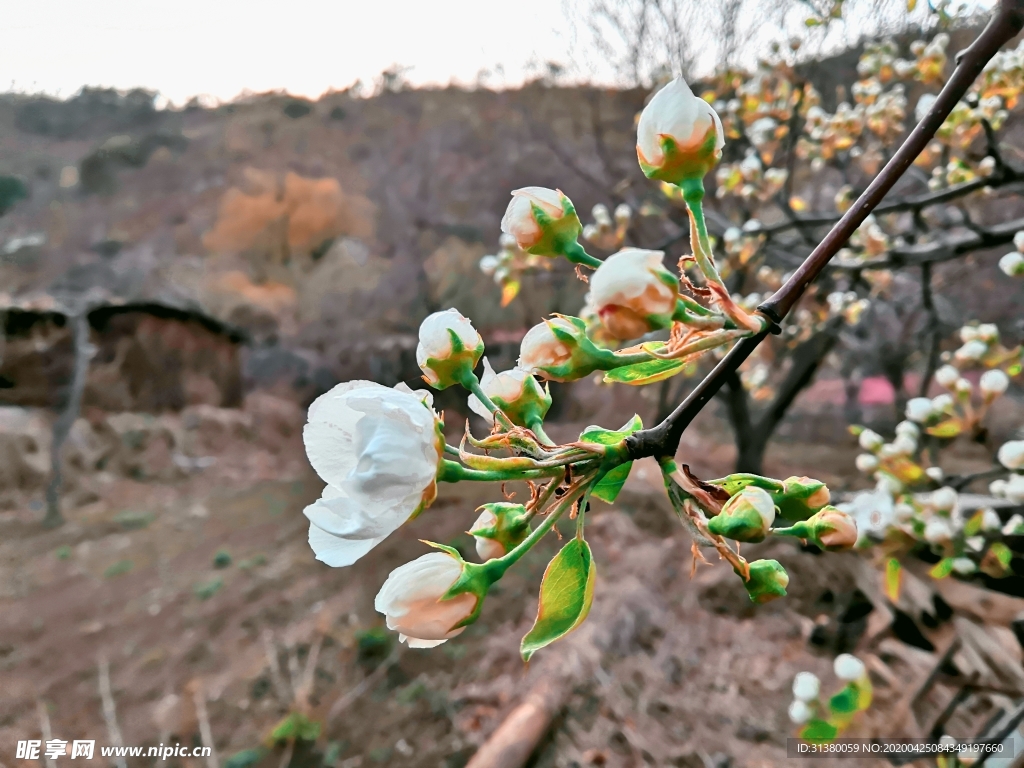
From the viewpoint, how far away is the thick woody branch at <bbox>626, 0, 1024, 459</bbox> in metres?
0.20

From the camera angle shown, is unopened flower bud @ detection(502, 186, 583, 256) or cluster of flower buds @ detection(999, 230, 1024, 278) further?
cluster of flower buds @ detection(999, 230, 1024, 278)

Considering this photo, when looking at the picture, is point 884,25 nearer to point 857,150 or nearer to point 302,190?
point 857,150

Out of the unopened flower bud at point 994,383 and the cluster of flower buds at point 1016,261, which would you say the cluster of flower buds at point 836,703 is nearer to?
A: the unopened flower bud at point 994,383

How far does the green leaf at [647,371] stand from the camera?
0.23 m

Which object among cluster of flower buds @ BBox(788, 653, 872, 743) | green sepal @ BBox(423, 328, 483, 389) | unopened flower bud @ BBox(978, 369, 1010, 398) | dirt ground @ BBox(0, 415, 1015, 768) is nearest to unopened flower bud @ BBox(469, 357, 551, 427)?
green sepal @ BBox(423, 328, 483, 389)

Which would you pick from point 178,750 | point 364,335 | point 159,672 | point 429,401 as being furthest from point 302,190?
point 429,401

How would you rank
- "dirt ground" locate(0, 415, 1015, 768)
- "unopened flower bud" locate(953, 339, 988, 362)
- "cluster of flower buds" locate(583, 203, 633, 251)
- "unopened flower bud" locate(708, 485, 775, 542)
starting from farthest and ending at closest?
"dirt ground" locate(0, 415, 1015, 768) < "cluster of flower buds" locate(583, 203, 633, 251) < "unopened flower bud" locate(953, 339, 988, 362) < "unopened flower bud" locate(708, 485, 775, 542)

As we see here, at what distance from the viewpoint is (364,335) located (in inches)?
159

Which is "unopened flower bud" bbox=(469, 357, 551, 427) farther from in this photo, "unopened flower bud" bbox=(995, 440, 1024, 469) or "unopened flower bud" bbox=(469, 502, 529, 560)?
"unopened flower bud" bbox=(995, 440, 1024, 469)

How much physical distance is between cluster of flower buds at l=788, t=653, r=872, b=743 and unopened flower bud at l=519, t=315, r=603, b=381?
2.10ft

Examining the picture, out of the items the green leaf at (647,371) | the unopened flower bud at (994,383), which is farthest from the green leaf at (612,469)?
the unopened flower bud at (994,383)

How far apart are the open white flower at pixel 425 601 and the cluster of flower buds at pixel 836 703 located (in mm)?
617

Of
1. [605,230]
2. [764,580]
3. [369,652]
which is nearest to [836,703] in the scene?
[764,580]

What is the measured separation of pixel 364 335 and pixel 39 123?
6.99 feet
